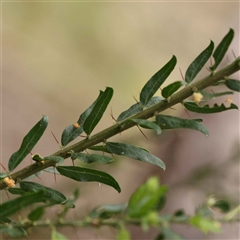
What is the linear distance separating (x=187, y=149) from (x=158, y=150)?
20cm

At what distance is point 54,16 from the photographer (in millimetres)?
1643

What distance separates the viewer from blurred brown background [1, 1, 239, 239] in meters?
1.57

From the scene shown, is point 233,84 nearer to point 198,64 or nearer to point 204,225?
point 198,64

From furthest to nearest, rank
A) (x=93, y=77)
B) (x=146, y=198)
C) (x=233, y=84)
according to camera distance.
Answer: (x=93, y=77)
(x=233, y=84)
(x=146, y=198)

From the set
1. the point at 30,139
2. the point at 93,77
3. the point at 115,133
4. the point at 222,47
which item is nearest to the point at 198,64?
the point at 222,47

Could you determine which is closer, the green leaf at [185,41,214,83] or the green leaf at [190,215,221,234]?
the green leaf at [190,215,221,234]

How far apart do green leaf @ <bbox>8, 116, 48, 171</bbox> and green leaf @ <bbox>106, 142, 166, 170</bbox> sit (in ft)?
0.39

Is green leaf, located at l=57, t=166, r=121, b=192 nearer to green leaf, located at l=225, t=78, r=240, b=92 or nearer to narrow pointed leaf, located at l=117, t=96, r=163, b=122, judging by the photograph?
narrow pointed leaf, located at l=117, t=96, r=163, b=122

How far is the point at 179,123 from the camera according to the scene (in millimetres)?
436

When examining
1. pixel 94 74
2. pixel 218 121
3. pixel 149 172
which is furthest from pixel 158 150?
pixel 94 74

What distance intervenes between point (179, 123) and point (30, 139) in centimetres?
26

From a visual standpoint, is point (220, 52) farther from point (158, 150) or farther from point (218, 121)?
point (218, 121)

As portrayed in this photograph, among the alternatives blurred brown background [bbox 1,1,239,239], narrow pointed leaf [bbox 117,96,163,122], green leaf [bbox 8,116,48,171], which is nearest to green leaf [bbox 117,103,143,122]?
narrow pointed leaf [bbox 117,96,163,122]

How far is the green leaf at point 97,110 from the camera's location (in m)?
0.47
